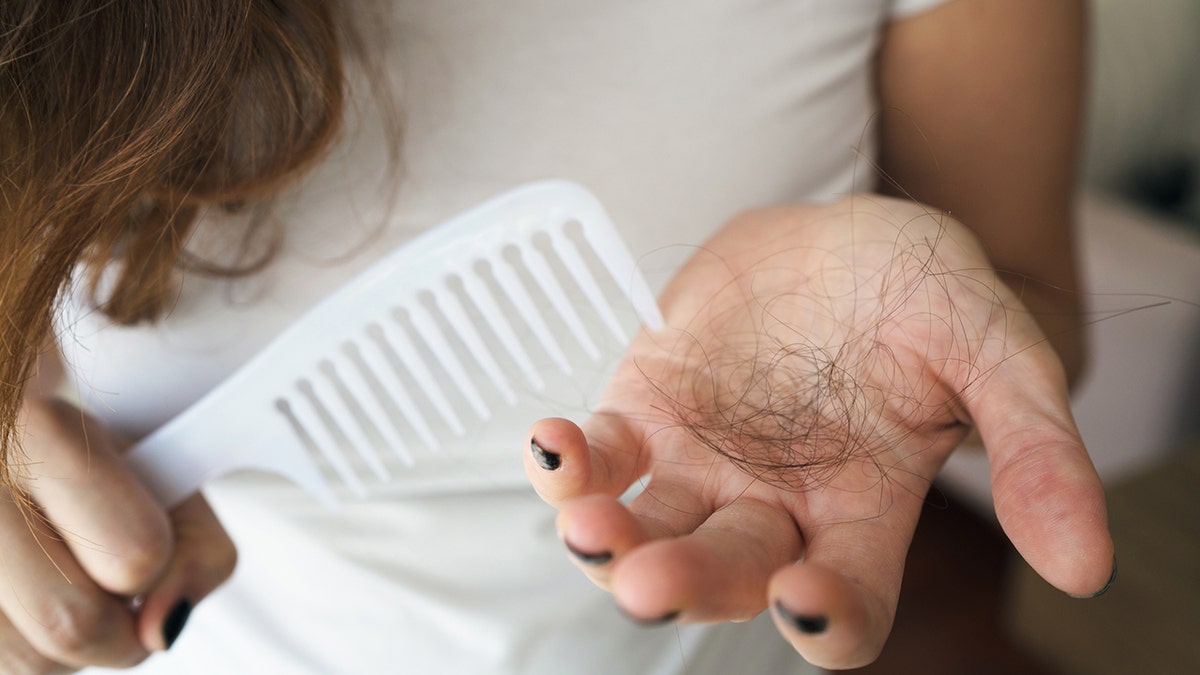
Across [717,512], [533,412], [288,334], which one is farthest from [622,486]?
[288,334]

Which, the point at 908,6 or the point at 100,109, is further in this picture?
the point at 908,6

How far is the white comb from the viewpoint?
512 mm

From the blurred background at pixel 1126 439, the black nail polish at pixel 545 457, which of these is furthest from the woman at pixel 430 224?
the blurred background at pixel 1126 439

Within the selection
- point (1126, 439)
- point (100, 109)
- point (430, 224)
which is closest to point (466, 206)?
point (430, 224)

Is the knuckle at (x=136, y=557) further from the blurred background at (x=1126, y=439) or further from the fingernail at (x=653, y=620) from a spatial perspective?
the blurred background at (x=1126, y=439)

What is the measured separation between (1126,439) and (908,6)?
89cm

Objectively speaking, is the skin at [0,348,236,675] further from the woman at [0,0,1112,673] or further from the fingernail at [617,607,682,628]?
the fingernail at [617,607,682,628]

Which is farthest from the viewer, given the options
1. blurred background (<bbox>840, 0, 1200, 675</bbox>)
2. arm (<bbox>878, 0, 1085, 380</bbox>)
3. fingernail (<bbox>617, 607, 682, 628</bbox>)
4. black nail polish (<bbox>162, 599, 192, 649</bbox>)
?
blurred background (<bbox>840, 0, 1200, 675</bbox>)

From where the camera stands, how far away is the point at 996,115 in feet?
2.00

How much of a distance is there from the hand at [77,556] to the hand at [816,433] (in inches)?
11.5

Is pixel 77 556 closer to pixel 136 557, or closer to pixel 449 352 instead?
pixel 136 557

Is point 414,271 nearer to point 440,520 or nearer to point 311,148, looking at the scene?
point 311,148

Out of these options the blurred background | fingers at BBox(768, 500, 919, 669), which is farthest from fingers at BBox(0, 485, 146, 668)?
the blurred background

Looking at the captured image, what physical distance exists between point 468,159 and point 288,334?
176 millimetres
